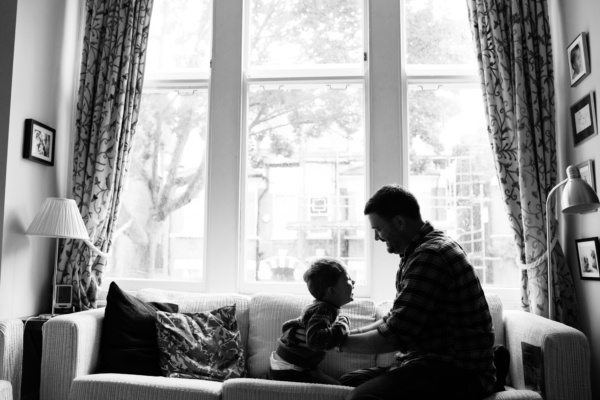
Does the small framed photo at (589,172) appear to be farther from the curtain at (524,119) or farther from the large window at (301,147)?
the large window at (301,147)

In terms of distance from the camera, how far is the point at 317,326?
2.16 m

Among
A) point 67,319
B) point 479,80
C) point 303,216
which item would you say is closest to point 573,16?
point 479,80

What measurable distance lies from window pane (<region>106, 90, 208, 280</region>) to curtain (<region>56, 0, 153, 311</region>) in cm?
21

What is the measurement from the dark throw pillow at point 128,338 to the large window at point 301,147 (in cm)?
79

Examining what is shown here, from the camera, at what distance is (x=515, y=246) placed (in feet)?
11.0

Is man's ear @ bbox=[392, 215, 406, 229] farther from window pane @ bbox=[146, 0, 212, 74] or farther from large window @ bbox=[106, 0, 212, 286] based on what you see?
window pane @ bbox=[146, 0, 212, 74]

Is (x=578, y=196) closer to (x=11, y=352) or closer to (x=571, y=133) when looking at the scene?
(x=571, y=133)

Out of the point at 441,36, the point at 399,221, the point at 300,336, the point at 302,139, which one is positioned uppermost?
the point at 441,36

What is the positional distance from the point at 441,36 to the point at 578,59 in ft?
3.27

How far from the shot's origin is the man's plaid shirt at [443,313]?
6.47 feet

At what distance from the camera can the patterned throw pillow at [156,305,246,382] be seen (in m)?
2.81

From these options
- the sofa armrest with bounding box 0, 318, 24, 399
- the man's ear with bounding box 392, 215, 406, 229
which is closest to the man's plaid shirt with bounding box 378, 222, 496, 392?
the man's ear with bounding box 392, 215, 406, 229

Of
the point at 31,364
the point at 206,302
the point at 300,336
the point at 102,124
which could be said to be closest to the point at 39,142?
the point at 102,124

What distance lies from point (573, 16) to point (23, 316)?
3.62 m
